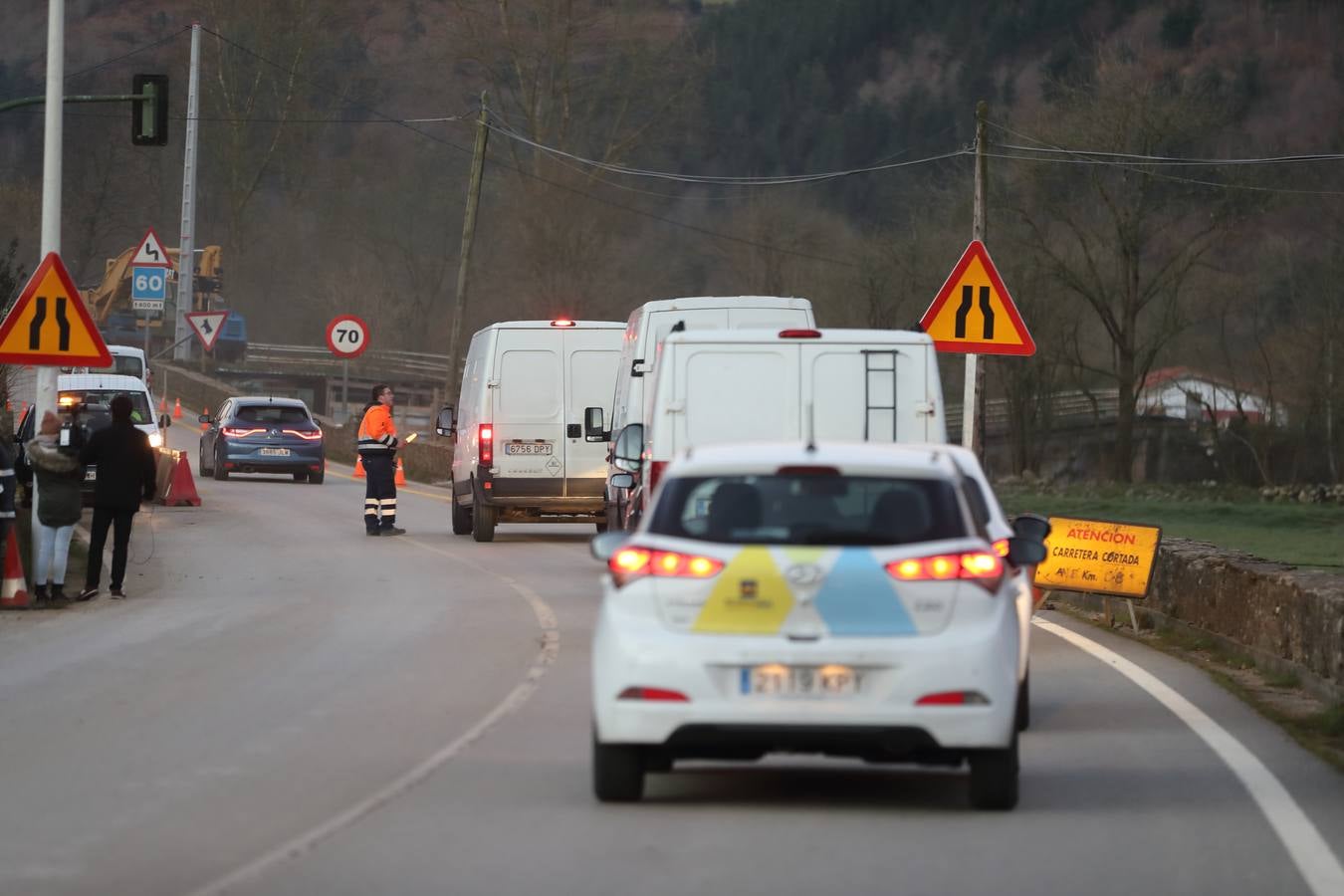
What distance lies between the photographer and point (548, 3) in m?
67.2

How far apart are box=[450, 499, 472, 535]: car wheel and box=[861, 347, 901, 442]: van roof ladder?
41.0 feet

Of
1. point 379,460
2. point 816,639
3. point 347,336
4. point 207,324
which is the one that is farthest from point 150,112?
point 207,324

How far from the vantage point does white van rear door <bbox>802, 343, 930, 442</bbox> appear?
52.9ft

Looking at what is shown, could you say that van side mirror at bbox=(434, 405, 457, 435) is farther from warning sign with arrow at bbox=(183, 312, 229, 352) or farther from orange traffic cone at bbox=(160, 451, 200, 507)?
warning sign with arrow at bbox=(183, 312, 229, 352)

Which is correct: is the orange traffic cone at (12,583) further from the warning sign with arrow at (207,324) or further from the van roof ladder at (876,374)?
the warning sign with arrow at (207,324)

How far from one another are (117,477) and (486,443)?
7332mm

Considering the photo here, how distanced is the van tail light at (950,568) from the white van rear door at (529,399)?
17.3m

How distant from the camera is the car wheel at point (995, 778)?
873 centimetres

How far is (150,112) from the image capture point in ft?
90.2

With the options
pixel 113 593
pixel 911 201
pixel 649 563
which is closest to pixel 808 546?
A: pixel 649 563

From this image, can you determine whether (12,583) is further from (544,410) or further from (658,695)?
(658,695)

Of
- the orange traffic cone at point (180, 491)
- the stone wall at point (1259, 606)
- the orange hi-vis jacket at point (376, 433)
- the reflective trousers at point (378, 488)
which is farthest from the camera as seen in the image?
the orange traffic cone at point (180, 491)

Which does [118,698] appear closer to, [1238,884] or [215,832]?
[215,832]

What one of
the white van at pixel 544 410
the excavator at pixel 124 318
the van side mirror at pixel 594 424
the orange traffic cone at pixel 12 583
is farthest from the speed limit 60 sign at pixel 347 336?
the excavator at pixel 124 318
